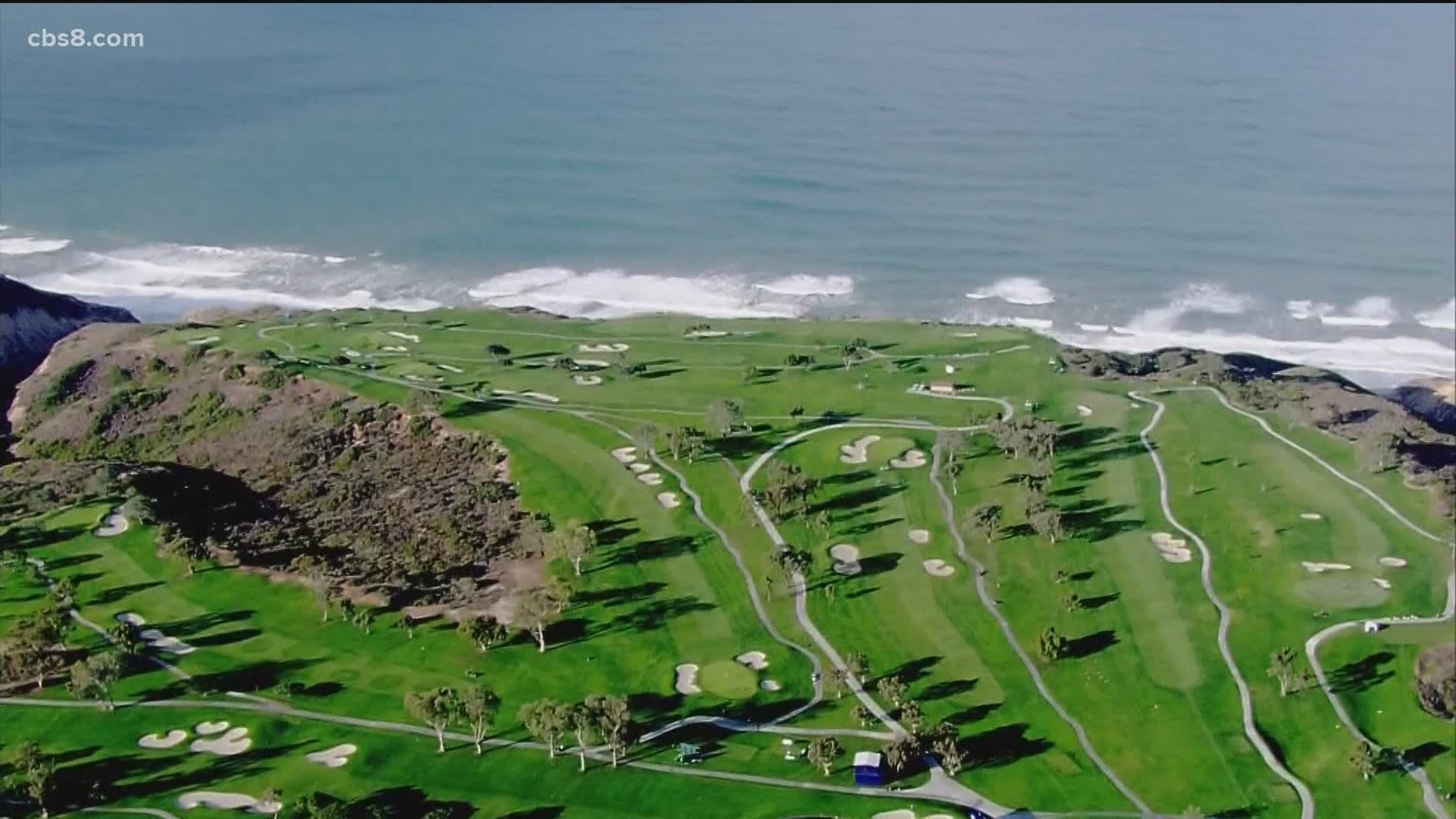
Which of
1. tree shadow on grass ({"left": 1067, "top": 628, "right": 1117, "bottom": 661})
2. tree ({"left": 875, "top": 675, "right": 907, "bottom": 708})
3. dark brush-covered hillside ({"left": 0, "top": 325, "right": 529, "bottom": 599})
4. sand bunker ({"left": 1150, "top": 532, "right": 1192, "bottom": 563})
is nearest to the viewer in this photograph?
tree ({"left": 875, "top": 675, "right": 907, "bottom": 708})

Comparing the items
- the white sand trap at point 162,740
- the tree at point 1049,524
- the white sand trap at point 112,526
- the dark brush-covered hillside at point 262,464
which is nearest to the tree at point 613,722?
the dark brush-covered hillside at point 262,464

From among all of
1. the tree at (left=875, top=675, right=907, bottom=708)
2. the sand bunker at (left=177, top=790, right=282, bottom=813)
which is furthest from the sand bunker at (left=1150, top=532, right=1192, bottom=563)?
the sand bunker at (left=177, top=790, right=282, bottom=813)

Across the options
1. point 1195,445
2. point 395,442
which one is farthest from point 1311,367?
point 395,442

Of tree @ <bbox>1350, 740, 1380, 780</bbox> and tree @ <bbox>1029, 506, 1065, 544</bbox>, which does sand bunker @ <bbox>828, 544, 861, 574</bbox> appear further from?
tree @ <bbox>1350, 740, 1380, 780</bbox>

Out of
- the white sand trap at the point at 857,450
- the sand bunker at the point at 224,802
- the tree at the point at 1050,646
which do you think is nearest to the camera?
the sand bunker at the point at 224,802

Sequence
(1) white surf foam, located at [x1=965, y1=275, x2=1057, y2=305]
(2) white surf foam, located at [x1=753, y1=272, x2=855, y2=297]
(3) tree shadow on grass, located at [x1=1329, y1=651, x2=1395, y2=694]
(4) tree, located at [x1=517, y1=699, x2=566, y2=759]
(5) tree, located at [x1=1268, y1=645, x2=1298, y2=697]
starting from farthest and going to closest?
1. (2) white surf foam, located at [x1=753, y1=272, x2=855, y2=297]
2. (1) white surf foam, located at [x1=965, y1=275, x2=1057, y2=305]
3. (3) tree shadow on grass, located at [x1=1329, y1=651, x2=1395, y2=694]
4. (5) tree, located at [x1=1268, y1=645, x2=1298, y2=697]
5. (4) tree, located at [x1=517, y1=699, x2=566, y2=759]

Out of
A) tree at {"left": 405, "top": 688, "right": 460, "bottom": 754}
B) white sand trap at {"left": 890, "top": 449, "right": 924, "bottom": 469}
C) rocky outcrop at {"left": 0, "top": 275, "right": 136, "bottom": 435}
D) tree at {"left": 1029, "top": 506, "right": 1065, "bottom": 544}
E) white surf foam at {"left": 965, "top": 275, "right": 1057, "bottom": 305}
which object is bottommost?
tree at {"left": 405, "top": 688, "right": 460, "bottom": 754}

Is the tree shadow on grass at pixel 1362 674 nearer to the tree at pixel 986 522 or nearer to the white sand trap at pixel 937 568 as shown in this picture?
the tree at pixel 986 522
